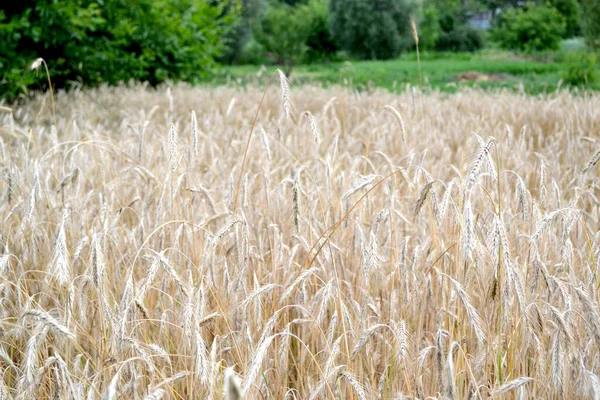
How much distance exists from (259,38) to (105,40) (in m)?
14.0

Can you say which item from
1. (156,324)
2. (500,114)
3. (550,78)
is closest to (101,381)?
(156,324)

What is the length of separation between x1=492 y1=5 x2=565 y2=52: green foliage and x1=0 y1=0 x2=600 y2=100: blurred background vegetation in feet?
0.11

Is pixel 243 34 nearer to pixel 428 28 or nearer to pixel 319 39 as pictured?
pixel 319 39

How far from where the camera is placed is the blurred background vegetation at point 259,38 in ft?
21.3

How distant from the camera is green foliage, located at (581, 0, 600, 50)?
1170 cm

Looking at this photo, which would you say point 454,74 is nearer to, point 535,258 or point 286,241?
point 286,241

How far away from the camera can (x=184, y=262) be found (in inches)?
80.9

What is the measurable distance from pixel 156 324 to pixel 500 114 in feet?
13.4

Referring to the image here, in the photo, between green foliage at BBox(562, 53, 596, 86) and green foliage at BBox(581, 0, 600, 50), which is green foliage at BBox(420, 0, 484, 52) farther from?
green foliage at BBox(562, 53, 596, 86)

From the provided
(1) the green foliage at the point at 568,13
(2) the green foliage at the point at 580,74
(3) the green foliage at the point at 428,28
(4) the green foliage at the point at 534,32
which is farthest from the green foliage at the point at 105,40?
(1) the green foliage at the point at 568,13

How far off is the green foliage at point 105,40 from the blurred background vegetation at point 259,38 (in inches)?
0.5

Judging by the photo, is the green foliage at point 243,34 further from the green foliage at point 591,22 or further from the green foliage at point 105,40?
the green foliage at point 105,40

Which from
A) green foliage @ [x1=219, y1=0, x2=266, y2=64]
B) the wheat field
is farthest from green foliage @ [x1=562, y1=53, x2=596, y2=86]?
green foliage @ [x1=219, y1=0, x2=266, y2=64]

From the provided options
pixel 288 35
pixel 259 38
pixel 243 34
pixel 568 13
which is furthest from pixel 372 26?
pixel 568 13
